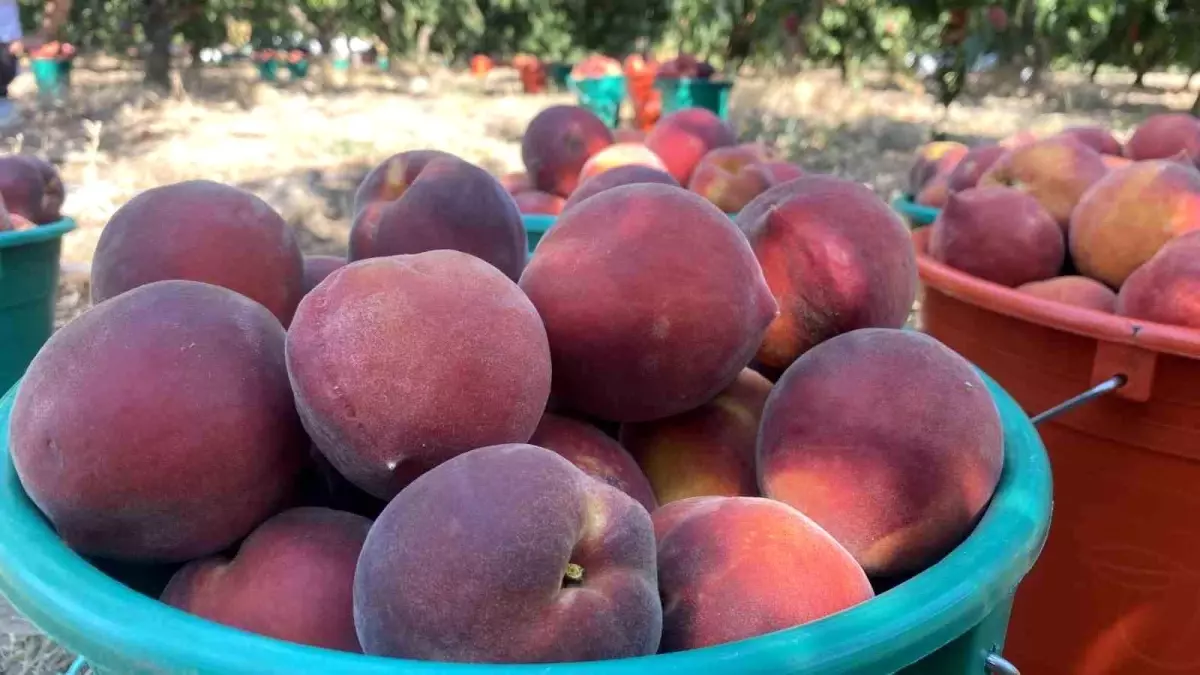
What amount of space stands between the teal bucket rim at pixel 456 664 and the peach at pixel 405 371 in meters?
0.20

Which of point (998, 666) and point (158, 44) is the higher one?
point (158, 44)

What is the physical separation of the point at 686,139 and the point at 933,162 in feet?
2.71

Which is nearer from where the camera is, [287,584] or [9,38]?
[287,584]

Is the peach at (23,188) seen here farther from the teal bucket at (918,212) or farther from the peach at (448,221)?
the teal bucket at (918,212)

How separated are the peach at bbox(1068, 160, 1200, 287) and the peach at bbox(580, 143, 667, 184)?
1.01 metres

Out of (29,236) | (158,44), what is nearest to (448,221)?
(29,236)

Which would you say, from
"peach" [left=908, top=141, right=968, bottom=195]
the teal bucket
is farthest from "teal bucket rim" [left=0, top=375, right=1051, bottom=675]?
"peach" [left=908, top=141, right=968, bottom=195]

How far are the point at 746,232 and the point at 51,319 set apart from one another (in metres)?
2.39

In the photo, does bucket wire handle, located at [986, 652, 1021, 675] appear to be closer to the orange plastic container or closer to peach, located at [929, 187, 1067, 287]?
the orange plastic container

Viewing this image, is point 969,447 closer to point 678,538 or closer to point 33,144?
point 678,538

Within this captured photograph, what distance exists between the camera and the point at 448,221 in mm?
1182

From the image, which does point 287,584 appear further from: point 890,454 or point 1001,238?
point 1001,238

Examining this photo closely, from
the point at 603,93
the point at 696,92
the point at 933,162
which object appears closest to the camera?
the point at 933,162

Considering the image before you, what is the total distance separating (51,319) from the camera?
2809 millimetres
